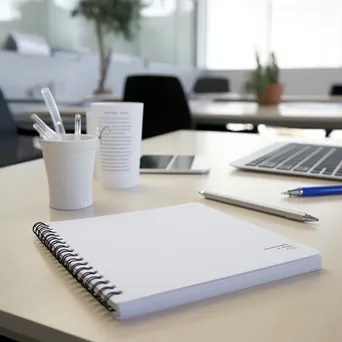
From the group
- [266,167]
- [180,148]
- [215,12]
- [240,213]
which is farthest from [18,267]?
[215,12]

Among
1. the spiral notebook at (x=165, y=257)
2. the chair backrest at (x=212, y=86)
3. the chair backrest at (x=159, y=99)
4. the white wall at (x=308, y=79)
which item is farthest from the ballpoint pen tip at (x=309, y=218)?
the white wall at (x=308, y=79)

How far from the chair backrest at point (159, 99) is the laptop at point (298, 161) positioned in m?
1.29

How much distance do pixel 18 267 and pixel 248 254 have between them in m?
0.24

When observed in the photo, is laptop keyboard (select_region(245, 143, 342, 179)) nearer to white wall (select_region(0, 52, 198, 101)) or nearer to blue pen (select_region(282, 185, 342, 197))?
blue pen (select_region(282, 185, 342, 197))

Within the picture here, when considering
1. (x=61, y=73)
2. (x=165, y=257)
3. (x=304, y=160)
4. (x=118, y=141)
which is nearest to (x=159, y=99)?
(x=61, y=73)

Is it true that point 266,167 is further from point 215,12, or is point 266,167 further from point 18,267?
point 215,12

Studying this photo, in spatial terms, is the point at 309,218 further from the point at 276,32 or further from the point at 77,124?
the point at 276,32

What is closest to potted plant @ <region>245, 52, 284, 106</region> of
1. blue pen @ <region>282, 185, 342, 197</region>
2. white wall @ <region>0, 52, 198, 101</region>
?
white wall @ <region>0, 52, 198, 101</region>

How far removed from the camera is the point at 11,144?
2.33 m

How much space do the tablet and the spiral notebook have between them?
1.14 ft

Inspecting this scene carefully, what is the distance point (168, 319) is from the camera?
0.42 metres

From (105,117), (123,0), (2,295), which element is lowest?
(2,295)

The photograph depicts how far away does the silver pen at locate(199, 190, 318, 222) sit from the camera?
68cm

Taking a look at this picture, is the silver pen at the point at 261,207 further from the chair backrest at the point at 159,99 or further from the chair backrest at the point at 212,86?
the chair backrest at the point at 212,86
